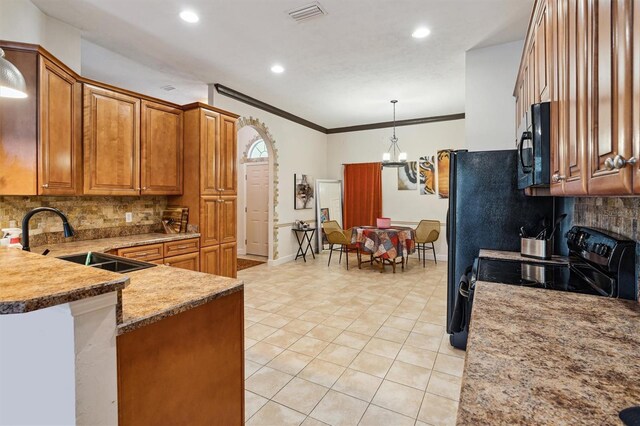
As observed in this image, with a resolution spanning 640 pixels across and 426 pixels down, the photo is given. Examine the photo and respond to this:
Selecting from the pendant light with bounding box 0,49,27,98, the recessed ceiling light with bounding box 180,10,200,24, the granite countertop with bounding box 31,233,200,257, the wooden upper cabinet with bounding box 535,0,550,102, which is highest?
the recessed ceiling light with bounding box 180,10,200,24

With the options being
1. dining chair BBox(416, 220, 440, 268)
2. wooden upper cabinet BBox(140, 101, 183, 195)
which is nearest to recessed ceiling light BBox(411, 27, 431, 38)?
wooden upper cabinet BBox(140, 101, 183, 195)

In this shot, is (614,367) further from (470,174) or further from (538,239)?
(470,174)

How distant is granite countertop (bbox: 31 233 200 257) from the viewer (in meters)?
2.67

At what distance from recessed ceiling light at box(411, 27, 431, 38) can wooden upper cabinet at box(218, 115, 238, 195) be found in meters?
2.47

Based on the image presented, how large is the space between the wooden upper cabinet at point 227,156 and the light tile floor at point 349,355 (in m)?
1.49

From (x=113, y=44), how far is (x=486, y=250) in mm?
4283

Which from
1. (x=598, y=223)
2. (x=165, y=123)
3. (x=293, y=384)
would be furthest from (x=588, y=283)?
(x=165, y=123)

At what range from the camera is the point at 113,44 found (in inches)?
136

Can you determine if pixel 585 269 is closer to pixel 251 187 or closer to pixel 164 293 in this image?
pixel 164 293

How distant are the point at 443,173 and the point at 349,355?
4.82 metres

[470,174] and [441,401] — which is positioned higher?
[470,174]

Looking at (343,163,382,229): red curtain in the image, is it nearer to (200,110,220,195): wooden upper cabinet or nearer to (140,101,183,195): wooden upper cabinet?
(200,110,220,195): wooden upper cabinet

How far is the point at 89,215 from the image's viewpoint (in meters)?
3.34

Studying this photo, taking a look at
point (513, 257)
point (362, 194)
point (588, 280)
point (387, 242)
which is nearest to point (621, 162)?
point (588, 280)
